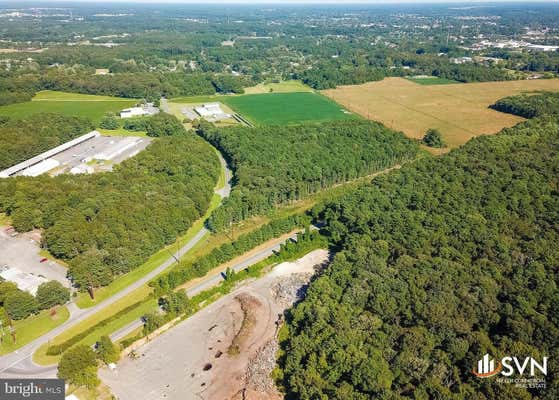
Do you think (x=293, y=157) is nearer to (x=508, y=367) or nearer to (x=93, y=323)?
(x=93, y=323)

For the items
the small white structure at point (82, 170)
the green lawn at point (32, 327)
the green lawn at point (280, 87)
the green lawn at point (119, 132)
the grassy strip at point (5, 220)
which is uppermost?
the green lawn at point (32, 327)

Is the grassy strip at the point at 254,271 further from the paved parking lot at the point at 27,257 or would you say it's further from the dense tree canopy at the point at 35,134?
the dense tree canopy at the point at 35,134

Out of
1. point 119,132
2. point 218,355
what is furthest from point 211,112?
point 218,355

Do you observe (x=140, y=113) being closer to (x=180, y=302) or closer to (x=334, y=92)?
(x=334, y=92)

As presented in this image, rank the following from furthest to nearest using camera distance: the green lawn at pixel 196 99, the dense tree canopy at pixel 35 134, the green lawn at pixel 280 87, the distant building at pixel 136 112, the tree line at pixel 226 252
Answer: the green lawn at pixel 280 87, the green lawn at pixel 196 99, the distant building at pixel 136 112, the dense tree canopy at pixel 35 134, the tree line at pixel 226 252

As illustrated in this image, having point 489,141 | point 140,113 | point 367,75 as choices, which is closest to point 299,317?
point 489,141

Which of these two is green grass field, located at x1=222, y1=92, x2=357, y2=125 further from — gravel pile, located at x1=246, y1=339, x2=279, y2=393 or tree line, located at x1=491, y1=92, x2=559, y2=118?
gravel pile, located at x1=246, y1=339, x2=279, y2=393

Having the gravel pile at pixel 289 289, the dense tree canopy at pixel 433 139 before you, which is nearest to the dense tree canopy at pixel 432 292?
the gravel pile at pixel 289 289
